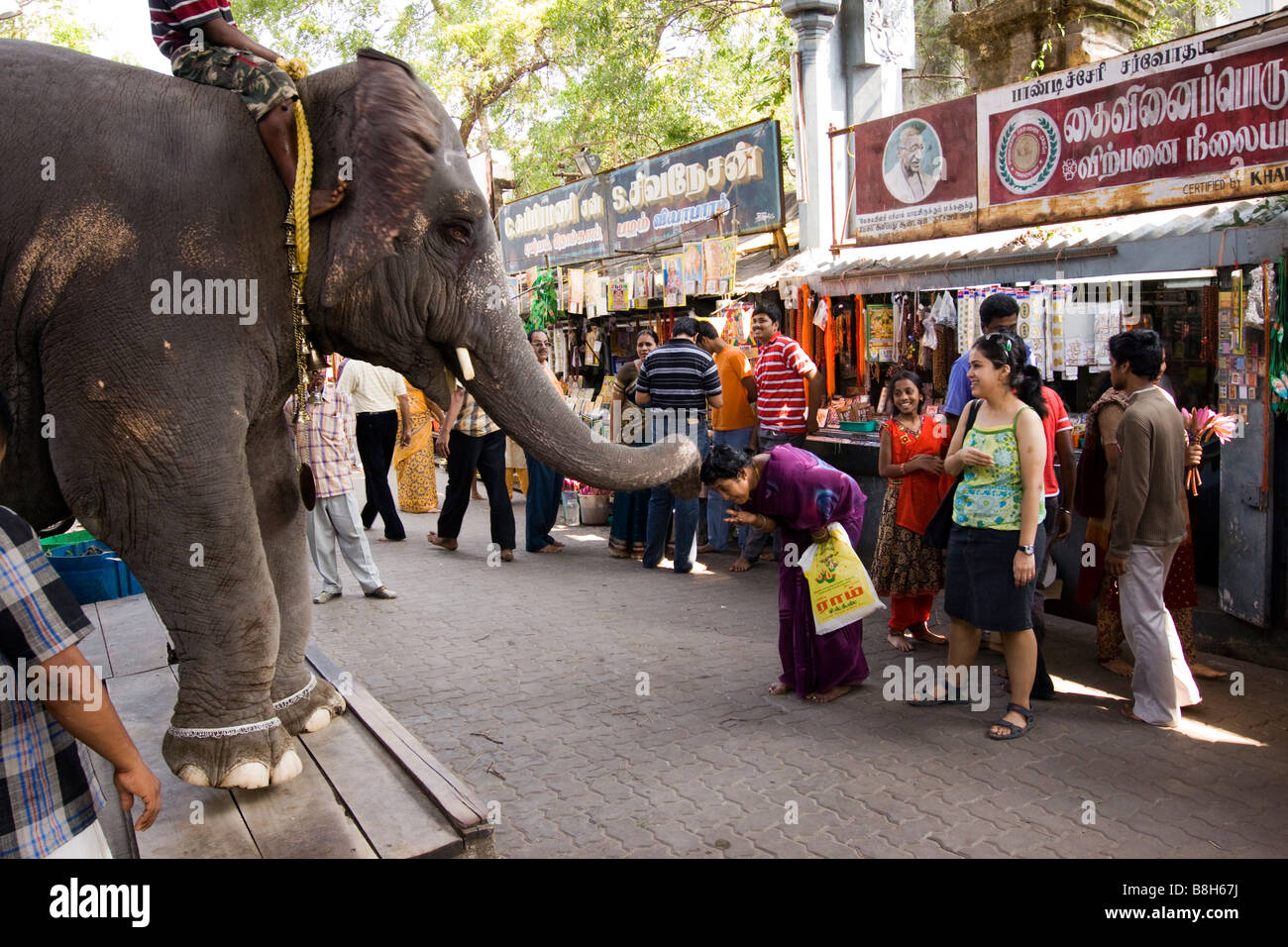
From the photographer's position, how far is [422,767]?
3301 mm

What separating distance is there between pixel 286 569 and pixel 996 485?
2970mm

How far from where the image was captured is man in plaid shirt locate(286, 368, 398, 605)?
670 centimetres

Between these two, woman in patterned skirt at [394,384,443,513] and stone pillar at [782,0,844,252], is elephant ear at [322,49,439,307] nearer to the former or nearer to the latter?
stone pillar at [782,0,844,252]

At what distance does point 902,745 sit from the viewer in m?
4.51

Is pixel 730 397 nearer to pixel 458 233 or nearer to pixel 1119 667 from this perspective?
pixel 1119 667

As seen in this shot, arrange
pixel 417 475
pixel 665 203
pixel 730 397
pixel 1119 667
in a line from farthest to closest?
pixel 417 475 < pixel 665 203 < pixel 730 397 < pixel 1119 667

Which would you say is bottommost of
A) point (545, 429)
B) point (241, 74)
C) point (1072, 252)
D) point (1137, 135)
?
point (545, 429)

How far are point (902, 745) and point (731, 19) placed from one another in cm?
1426

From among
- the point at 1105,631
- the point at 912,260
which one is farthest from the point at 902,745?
the point at 912,260

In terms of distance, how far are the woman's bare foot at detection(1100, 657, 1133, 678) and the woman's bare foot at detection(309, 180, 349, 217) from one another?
448cm

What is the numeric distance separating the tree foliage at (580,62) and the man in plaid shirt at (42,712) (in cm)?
1157

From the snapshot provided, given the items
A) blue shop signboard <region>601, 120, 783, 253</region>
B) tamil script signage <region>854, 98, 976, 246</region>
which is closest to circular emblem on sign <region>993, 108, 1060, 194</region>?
tamil script signage <region>854, 98, 976, 246</region>

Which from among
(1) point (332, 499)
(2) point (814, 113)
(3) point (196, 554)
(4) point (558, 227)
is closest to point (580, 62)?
(4) point (558, 227)

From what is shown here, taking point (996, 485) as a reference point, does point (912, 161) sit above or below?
above
